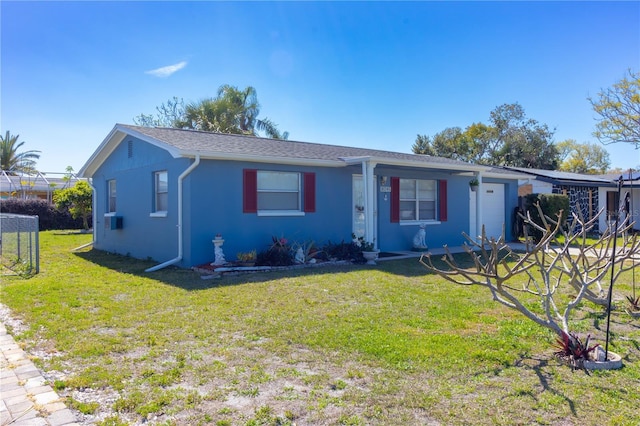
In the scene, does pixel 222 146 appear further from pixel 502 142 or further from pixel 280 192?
pixel 502 142

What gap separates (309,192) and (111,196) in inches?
271

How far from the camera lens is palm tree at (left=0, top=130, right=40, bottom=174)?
3322cm

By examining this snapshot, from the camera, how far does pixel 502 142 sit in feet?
109

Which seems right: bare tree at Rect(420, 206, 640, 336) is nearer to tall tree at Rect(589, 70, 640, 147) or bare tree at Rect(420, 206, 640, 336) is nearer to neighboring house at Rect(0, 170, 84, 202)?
tall tree at Rect(589, 70, 640, 147)

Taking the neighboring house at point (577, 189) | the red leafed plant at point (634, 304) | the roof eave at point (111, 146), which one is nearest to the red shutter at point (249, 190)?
the roof eave at point (111, 146)

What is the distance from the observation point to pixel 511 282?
7.98 m

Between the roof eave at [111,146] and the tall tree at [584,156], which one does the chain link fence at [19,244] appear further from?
the tall tree at [584,156]

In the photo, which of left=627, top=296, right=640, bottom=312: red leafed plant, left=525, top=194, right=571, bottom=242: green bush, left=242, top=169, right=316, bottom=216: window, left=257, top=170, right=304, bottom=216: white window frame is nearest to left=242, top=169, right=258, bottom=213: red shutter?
left=242, top=169, right=316, bottom=216: window

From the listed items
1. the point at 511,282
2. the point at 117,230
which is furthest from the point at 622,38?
the point at 117,230

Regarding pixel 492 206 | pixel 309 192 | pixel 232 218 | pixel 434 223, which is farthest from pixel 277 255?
pixel 492 206

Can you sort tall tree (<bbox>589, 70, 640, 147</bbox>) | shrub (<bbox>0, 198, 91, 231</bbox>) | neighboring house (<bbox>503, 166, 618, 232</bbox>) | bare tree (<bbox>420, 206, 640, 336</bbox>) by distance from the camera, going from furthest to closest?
1. tall tree (<bbox>589, 70, 640, 147</bbox>)
2. shrub (<bbox>0, 198, 91, 231</bbox>)
3. neighboring house (<bbox>503, 166, 618, 232</bbox>)
4. bare tree (<bbox>420, 206, 640, 336</bbox>)

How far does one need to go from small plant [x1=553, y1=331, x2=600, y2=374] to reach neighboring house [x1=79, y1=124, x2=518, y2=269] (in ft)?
22.4

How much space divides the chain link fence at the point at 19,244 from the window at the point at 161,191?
8.52 ft

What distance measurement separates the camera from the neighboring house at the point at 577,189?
18291 mm
